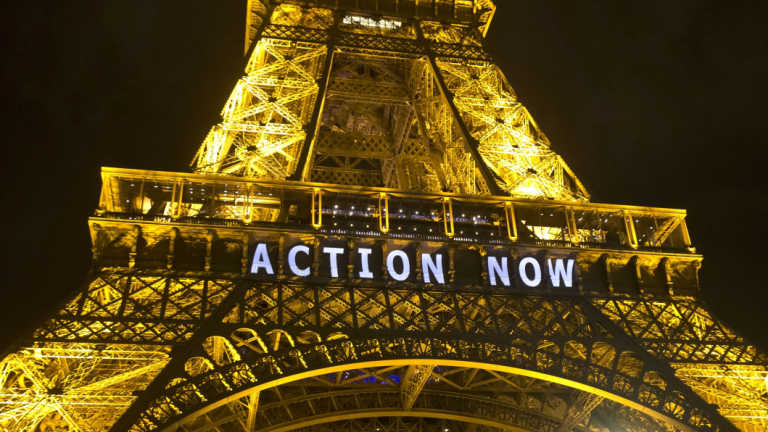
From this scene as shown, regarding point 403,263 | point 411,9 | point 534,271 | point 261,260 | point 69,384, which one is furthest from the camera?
point 411,9

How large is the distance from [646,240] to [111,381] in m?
15.3

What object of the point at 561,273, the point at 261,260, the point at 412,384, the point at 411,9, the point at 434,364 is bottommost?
the point at 412,384

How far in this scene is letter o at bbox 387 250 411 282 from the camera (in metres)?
17.7

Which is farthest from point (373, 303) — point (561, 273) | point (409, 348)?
point (561, 273)

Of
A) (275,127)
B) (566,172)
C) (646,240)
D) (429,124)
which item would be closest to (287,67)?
(275,127)

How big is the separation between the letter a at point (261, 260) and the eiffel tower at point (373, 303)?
4cm

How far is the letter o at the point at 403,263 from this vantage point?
1773 centimetres

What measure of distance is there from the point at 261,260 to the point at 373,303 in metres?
2.95

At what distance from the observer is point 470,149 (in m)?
22.9

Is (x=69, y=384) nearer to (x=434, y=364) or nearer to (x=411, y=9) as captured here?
(x=434, y=364)

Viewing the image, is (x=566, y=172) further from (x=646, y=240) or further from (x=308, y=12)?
(x=308, y=12)

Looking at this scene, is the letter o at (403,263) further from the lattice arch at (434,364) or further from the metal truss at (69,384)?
the metal truss at (69,384)

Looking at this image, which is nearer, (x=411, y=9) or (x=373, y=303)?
(x=373, y=303)

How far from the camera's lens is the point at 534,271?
1866 centimetres
